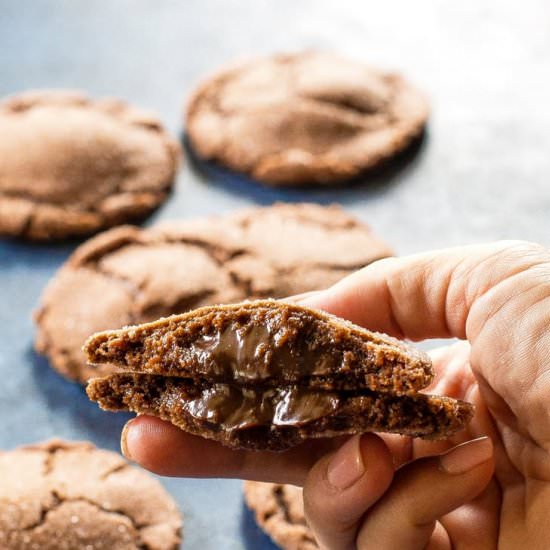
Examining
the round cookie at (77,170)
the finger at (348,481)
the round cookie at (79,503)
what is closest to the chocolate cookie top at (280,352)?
Answer: the finger at (348,481)

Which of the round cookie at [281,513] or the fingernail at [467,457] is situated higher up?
the fingernail at [467,457]

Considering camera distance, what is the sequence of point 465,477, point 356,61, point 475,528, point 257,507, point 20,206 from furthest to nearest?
1. point 356,61
2. point 20,206
3. point 257,507
4. point 475,528
5. point 465,477

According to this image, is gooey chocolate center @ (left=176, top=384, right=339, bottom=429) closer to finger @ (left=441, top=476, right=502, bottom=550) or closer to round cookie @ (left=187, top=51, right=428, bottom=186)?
finger @ (left=441, top=476, right=502, bottom=550)

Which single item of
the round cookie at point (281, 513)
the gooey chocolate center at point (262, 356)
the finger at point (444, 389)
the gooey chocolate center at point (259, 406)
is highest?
the gooey chocolate center at point (262, 356)

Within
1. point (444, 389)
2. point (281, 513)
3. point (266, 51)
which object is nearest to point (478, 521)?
point (444, 389)

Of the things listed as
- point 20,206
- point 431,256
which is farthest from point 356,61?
point 431,256

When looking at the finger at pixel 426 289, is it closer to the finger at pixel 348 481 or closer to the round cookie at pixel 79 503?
the finger at pixel 348 481

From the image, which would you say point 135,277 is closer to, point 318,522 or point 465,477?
point 318,522

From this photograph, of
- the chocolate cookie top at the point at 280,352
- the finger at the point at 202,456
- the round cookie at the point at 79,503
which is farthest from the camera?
the round cookie at the point at 79,503

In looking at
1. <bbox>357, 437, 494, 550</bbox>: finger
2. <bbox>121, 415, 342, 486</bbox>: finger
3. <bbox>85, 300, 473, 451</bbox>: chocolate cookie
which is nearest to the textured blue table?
<bbox>121, 415, 342, 486</bbox>: finger
